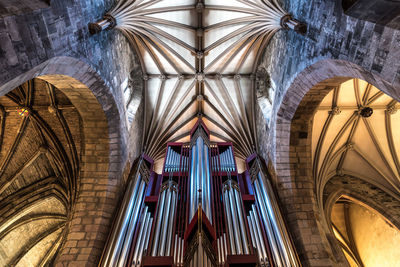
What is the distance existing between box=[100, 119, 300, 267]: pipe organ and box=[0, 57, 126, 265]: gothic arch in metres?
0.44

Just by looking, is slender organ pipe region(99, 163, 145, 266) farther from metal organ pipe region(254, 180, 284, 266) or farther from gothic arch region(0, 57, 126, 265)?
metal organ pipe region(254, 180, 284, 266)

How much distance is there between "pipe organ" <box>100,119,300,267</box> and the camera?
6.30 m

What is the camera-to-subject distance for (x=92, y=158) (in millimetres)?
8328

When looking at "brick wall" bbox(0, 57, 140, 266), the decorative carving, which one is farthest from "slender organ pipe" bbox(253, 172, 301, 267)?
the decorative carving

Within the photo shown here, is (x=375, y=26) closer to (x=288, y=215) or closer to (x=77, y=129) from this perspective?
(x=288, y=215)

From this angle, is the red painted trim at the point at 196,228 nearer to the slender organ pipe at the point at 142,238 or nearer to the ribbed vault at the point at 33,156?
the slender organ pipe at the point at 142,238

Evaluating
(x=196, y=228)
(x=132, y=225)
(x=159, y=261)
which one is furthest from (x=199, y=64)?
(x=159, y=261)

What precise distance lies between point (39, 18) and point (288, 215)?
7.32m

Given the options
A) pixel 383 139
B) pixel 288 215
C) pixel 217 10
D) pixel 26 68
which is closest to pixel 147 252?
pixel 288 215

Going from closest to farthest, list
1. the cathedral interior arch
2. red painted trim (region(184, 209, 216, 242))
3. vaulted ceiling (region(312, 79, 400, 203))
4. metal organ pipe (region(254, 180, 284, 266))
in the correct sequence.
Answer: the cathedral interior arch < metal organ pipe (region(254, 180, 284, 266)) < red painted trim (region(184, 209, 216, 242)) < vaulted ceiling (region(312, 79, 400, 203))

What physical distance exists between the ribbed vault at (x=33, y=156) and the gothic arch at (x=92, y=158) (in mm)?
2838

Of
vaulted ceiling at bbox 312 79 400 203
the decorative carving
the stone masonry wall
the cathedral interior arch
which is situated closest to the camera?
the stone masonry wall

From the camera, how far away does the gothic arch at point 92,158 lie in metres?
6.61

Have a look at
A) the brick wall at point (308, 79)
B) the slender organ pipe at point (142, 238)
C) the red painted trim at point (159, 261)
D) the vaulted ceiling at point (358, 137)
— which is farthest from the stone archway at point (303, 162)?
the slender organ pipe at point (142, 238)
